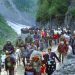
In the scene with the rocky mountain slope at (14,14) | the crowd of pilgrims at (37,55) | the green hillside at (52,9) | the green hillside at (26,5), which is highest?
the green hillside at (26,5)

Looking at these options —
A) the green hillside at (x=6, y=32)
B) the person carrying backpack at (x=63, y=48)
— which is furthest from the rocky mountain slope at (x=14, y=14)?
the person carrying backpack at (x=63, y=48)

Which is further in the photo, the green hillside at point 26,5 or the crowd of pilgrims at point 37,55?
the green hillside at point 26,5

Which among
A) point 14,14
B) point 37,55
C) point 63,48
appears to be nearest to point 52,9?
point 63,48

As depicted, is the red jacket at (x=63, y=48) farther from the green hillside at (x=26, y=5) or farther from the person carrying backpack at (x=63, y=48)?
the green hillside at (x=26, y=5)

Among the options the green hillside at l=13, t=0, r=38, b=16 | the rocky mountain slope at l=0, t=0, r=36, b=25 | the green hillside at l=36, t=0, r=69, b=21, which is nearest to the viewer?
the green hillside at l=36, t=0, r=69, b=21

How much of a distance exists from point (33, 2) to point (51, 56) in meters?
102

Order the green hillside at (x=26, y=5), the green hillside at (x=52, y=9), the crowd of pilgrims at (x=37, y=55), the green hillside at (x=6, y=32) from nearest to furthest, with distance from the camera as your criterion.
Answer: the crowd of pilgrims at (x=37, y=55), the green hillside at (x=52, y=9), the green hillside at (x=6, y=32), the green hillside at (x=26, y=5)

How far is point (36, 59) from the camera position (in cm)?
1828

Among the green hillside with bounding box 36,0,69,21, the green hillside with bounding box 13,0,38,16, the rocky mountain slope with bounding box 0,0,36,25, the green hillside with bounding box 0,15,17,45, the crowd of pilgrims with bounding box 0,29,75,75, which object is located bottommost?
the crowd of pilgrims with bounding box 0,29,75,75

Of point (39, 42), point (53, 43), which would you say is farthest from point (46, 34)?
point (39, 42)

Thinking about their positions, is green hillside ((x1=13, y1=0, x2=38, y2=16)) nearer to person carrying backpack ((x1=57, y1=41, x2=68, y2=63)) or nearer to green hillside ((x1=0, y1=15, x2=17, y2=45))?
green hillside ((x1=0, y1=15, x2=17, y2=45))

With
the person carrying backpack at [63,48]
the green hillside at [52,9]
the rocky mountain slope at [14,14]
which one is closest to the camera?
the person carrying backpack at [63,48]

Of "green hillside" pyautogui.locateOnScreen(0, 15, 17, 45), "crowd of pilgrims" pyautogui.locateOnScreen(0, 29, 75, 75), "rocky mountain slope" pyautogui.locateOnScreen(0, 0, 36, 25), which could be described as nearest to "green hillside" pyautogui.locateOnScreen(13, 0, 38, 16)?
"rocky mountain slope" pyautogui.locateOnScreen(0, 0, 36, 25)

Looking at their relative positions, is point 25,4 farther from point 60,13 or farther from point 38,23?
point 60,13
